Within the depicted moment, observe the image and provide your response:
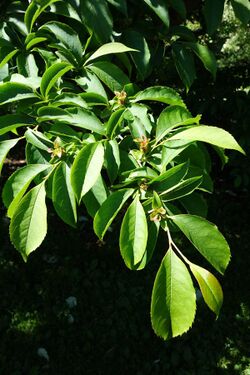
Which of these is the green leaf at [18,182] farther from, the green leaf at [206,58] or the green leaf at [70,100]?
the green leaf at [206,58]

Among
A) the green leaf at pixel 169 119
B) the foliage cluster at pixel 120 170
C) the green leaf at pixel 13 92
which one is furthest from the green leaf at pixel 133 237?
the green leaf at pixel 13 92

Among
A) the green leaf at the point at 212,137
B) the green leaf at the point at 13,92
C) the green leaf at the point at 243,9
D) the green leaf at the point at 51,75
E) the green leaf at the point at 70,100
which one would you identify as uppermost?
the green leaf at the point at 243,9

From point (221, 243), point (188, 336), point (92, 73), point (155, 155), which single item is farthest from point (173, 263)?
point (188, 336)

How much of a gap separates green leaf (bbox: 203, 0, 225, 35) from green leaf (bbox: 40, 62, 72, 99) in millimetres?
669

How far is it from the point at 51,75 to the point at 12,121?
0.15 m

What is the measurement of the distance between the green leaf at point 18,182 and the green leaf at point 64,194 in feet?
0.16

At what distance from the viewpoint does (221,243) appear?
0.83 metres

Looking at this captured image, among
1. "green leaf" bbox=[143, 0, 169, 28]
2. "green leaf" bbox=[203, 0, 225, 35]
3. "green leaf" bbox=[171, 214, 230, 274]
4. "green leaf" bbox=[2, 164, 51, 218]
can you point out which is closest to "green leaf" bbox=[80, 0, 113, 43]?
"green leaf" bbox=[143, 0, 169, 28]

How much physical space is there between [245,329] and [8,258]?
1847mm

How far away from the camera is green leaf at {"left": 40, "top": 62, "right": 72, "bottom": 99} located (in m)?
1.10

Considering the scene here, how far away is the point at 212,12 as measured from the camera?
1.55m

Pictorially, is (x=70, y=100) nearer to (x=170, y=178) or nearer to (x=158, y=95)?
(x=158, y=95)

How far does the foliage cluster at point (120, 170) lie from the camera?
826 millimetres

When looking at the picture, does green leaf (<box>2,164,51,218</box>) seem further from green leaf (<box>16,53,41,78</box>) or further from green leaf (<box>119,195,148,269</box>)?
green leaf (<box>16,53,41,78</box>)
